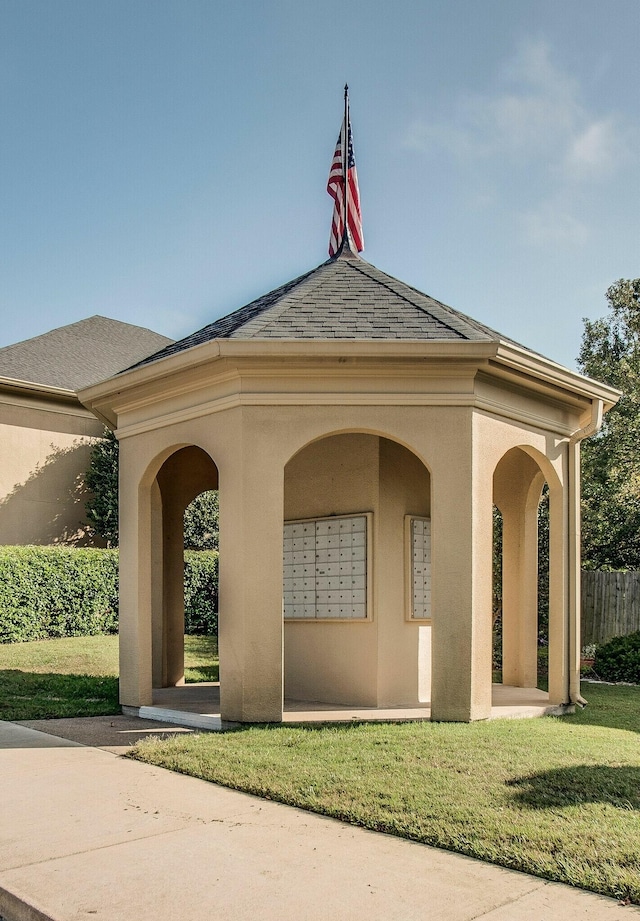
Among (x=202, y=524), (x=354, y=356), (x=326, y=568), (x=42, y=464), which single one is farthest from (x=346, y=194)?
(x=202, y=524)

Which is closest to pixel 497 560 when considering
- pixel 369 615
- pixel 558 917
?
pixel 369 615

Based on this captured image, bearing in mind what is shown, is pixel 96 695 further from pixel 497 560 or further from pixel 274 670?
pixel 497 560

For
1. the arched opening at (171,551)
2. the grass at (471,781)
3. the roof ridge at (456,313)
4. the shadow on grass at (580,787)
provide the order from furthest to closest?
1. the arched opening at (171,551)
2. the roof ridge at (456,313)
3. the shadow on grass at (580,787)
4. the grass at (471,781)

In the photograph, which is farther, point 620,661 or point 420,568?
point 620,661

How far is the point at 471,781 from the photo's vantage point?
6.32 meters

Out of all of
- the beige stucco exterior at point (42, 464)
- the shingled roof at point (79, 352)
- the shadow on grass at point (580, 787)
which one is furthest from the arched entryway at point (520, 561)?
the shingled roof at point (79, 352)

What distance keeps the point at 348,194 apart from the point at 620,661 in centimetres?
914

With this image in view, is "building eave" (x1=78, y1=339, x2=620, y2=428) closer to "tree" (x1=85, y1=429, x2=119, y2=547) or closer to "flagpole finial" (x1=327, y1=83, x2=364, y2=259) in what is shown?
"flagpole finial" (x1=327, y1=83, x2=364, y2=259)

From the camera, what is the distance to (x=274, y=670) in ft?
28.7

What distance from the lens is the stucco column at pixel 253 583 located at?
8.74 m

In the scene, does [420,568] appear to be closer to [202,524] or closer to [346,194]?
[346,194]

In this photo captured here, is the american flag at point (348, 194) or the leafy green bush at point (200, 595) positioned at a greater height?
the american flag at point (348, 194)

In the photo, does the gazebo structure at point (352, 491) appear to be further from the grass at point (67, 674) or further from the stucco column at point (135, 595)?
the grass at point (67, 674)

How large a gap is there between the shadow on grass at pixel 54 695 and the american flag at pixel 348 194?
22.1 ft
